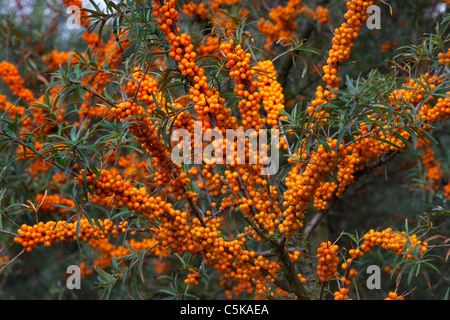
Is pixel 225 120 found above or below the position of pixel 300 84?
below

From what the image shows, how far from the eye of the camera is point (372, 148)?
1.52 metres

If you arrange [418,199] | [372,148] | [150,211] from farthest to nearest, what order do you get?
[418,199]
[372,148]
[150,211]

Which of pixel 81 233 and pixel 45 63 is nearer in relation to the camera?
pixel 81 233

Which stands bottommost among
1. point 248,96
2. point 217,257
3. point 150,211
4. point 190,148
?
point 217,257

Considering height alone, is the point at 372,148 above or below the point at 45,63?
below

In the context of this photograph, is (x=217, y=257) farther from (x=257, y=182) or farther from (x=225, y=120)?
(x=225, y=120)

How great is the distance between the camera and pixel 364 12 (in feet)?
4.35

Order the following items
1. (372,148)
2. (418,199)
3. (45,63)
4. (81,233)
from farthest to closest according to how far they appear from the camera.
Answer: (418,199), (45,63), (372,148), (81,233)

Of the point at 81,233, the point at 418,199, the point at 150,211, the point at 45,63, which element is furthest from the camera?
the point at 418,199

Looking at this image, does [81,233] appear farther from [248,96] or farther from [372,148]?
[372,148]
